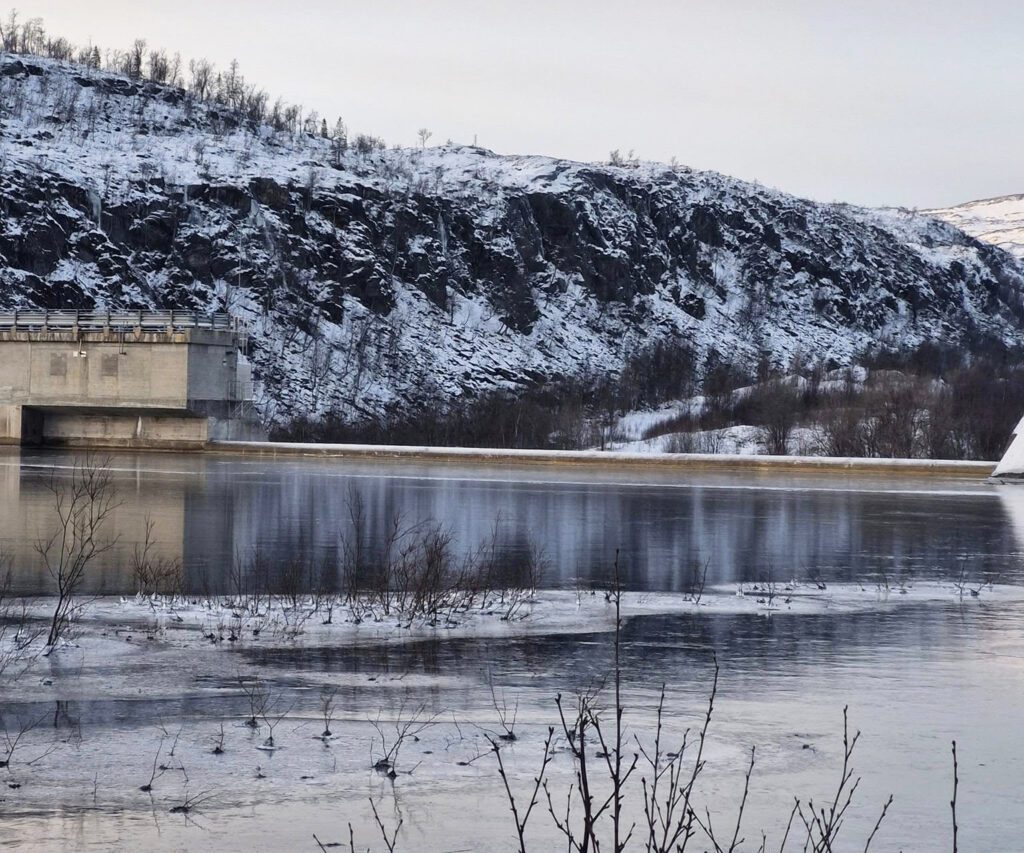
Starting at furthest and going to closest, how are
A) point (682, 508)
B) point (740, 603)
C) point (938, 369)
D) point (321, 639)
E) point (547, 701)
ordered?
1. point (938, 369)
2. point (682, 508)
3. point (740, 603)
4. point (321, 639)
5. point (547, 701)

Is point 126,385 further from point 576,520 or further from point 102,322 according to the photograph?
point 576,520

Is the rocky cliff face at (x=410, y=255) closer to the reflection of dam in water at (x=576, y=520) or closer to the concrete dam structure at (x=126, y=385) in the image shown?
the concrete dam structure at (x=126, y=385)

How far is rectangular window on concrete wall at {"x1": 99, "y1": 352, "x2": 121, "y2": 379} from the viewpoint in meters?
58.9

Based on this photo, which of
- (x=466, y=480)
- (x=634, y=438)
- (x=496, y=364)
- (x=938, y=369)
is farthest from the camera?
(x=938, y=369)

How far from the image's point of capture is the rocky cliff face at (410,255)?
4656 inches

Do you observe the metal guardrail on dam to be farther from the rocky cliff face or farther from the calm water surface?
the rocky cliff face

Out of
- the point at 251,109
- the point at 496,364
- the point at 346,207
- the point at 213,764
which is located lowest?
the point at 213,764

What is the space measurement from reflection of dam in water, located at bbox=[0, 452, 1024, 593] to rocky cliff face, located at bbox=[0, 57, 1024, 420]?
69.8 metres

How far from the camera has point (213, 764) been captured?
306 inches

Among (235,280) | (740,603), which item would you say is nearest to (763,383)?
(235,280)

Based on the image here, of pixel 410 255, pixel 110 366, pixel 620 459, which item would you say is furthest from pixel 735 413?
pixel 110 366

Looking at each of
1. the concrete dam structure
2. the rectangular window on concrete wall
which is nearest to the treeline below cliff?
the concrete dam structure

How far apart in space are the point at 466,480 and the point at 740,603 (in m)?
25.2

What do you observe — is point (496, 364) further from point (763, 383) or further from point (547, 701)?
point (547, 701)
